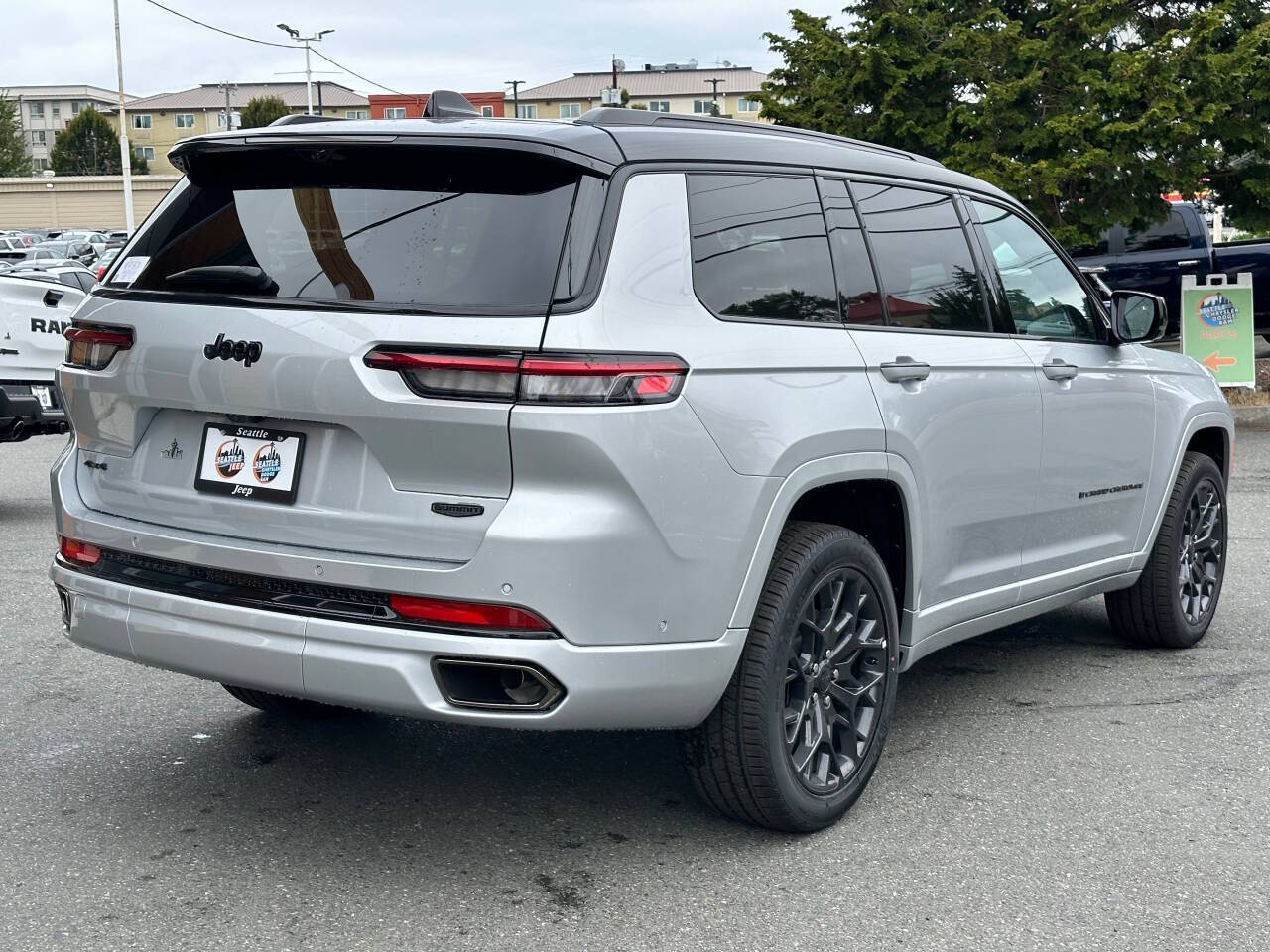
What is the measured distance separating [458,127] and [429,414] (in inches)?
29.2

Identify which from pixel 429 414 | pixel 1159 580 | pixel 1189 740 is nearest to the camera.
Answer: pixel 429 414

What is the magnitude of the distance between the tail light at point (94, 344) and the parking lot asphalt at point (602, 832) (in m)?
1.23

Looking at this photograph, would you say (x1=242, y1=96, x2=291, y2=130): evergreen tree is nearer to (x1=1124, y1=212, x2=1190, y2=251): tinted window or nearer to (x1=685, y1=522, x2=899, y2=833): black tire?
(x1=1124, y1=212, x2=1190, y2=251): tinted window

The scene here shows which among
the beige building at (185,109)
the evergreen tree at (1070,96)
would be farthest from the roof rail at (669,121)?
the beige building at (185,109)

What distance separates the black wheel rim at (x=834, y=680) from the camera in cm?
390

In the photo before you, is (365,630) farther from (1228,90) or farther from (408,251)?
(1228,90)

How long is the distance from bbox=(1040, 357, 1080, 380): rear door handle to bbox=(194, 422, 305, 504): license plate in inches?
→ 101

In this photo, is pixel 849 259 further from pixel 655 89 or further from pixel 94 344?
pixel 655 89

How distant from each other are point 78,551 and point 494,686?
4.25 ft

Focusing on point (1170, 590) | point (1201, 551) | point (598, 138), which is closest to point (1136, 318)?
point (1170, 590)

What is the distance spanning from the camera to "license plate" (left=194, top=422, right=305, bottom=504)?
352 cm

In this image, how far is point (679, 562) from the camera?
343 cm

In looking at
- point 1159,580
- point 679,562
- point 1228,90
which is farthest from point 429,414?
point 1228,90

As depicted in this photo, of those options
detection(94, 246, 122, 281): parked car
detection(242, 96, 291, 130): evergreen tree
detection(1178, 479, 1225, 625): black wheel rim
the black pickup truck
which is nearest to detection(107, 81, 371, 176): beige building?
detection(242, 96, 291, 130): evergreen tree
